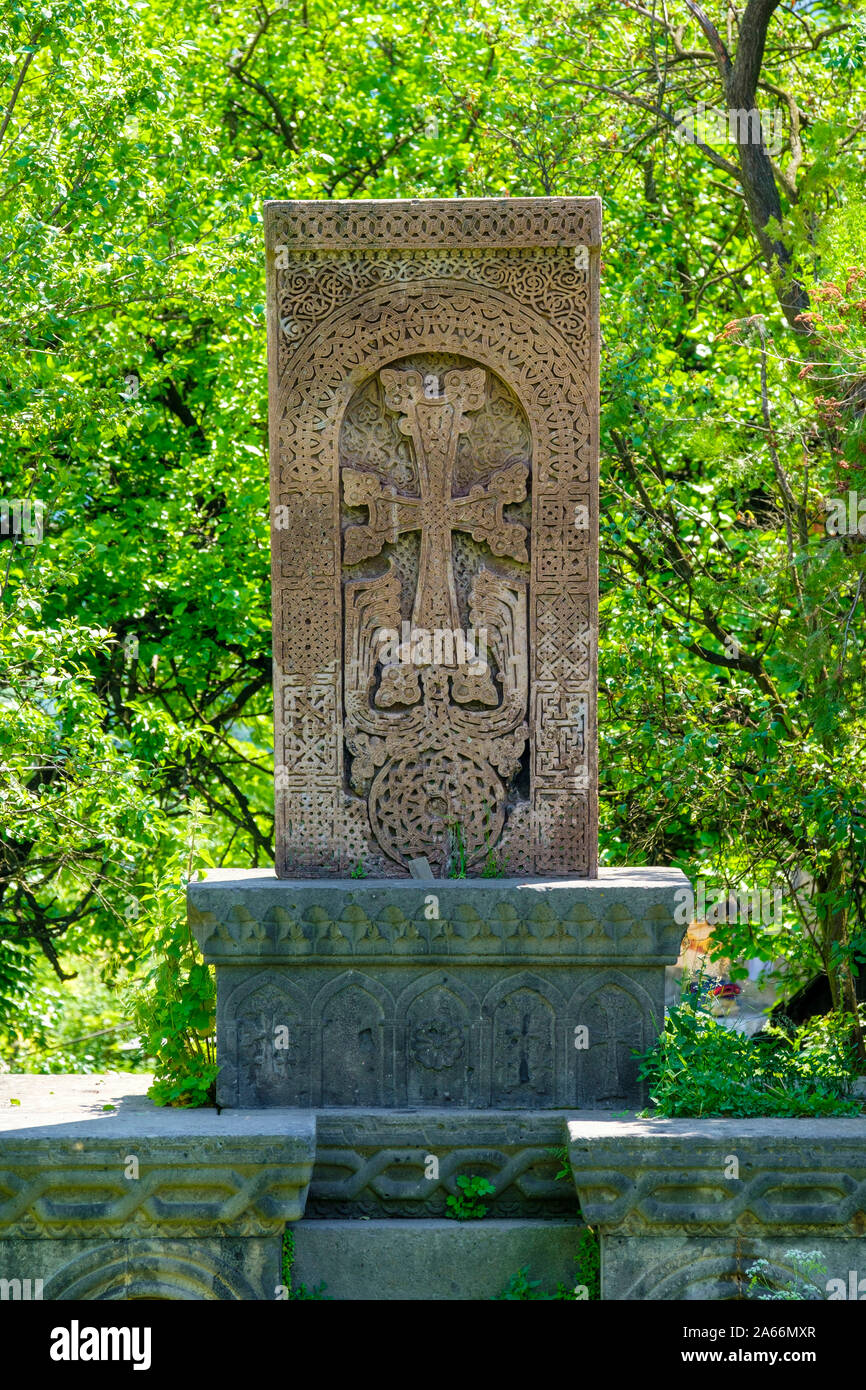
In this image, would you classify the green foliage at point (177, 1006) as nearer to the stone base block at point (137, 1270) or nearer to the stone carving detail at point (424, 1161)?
the stone carving detail at point (424, 1161)

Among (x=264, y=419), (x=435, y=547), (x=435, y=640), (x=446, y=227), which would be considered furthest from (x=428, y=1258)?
(x=264, y=419)

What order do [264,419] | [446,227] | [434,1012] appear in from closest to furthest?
[434,1012] → [446,227] → [264,419]

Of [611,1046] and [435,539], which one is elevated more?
[435,539]

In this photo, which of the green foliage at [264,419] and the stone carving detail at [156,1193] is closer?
the stone carving detail at [156,1193]

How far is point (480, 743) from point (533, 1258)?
1558 millimetres

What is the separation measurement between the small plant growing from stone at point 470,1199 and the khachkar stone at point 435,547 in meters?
0.95

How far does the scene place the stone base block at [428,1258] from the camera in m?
4.75

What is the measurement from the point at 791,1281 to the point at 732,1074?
75cm

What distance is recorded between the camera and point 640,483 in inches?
328

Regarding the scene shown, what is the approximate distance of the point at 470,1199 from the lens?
488 cm

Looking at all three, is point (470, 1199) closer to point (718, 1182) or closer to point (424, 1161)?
point (424, 1161)

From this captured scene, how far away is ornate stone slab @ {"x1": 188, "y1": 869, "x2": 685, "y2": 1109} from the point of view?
496 cm

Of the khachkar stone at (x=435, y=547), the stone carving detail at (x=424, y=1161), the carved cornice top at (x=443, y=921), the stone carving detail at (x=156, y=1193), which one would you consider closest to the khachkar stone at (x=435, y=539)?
the khachkar stone at (x=435, y=547)
